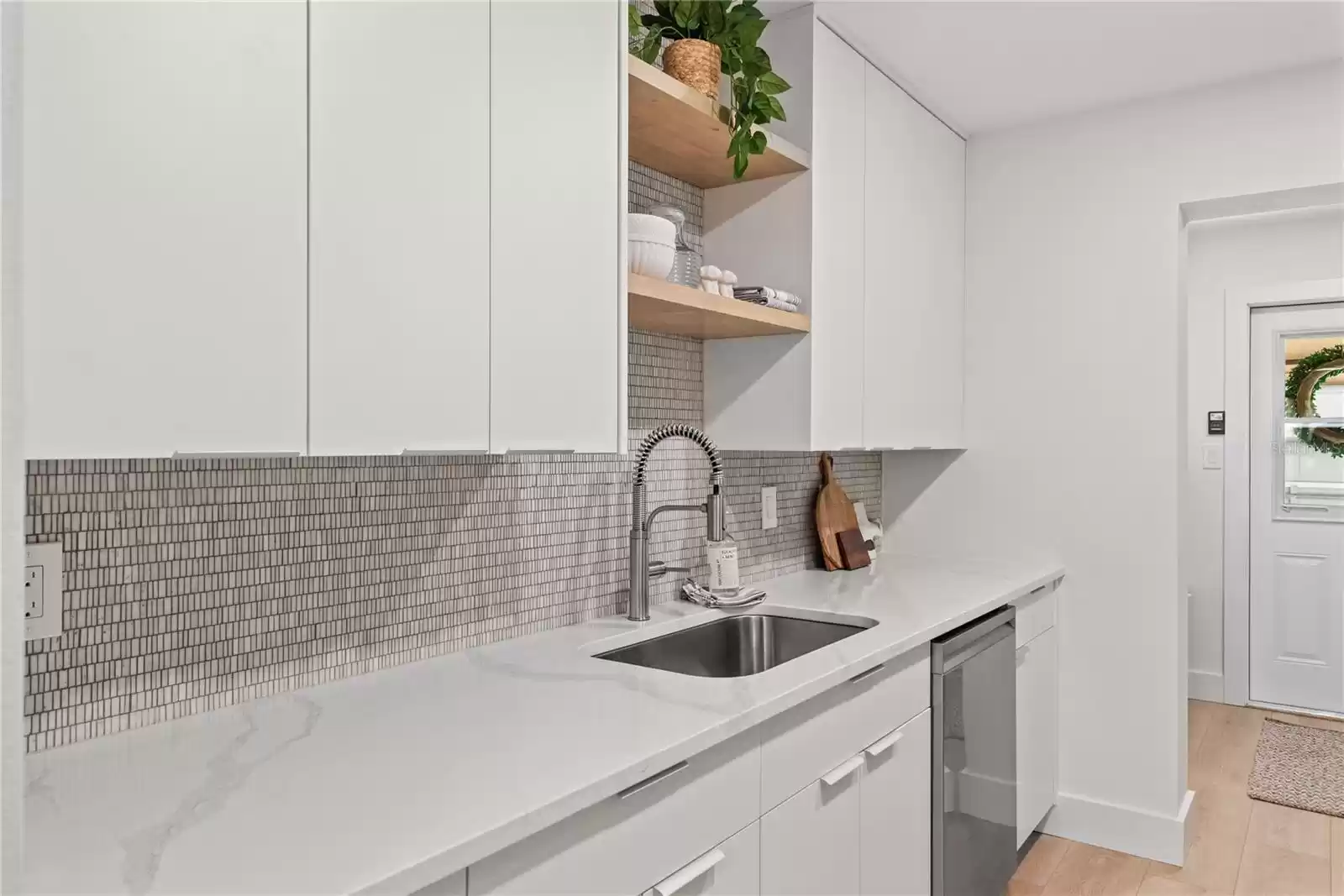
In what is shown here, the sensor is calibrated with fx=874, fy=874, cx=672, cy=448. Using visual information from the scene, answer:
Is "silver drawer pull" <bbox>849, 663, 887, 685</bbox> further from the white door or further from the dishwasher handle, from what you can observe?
the white door

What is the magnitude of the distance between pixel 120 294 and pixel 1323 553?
5101mm

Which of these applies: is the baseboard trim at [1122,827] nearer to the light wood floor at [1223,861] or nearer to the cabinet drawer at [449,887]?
the light wood floor at [1223,861]

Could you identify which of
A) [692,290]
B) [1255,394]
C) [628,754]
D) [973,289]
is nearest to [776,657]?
[692,290]

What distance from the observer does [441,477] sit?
1689 mm

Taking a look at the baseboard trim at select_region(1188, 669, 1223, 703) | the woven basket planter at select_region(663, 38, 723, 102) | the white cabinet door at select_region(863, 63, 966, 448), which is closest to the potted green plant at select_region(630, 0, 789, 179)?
the woven basket planter at select_region(663, 38, 723, 102)

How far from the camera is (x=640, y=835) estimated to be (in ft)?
3.90

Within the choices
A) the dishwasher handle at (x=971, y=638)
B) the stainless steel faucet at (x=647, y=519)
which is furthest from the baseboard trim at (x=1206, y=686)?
the stainless steel faucet at (x=647, y=519)

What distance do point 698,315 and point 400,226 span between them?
2.90 ft

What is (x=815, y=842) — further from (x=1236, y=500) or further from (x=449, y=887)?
(x=1236, y=500)

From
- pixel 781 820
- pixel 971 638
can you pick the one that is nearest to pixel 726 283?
pixel 971 638

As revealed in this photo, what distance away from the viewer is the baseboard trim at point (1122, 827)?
2734 millimetres

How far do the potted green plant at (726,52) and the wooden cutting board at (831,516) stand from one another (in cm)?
122

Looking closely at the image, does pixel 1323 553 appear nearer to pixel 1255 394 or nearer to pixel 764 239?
pixel 1255 394

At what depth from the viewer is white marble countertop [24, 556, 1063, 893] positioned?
2.84ft
